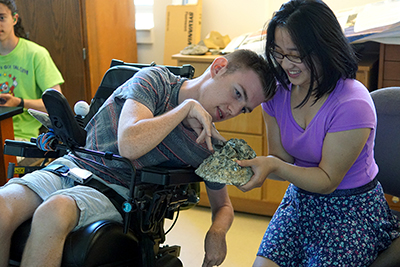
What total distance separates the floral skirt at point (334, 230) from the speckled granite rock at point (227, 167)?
22 centimetres

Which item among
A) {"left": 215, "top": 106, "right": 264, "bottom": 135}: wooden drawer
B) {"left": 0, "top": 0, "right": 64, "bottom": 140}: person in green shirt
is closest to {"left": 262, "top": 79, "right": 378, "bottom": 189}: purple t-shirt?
{"left": 215, "top": 106, "right": 264, "bottom": 135}: wooden drawer

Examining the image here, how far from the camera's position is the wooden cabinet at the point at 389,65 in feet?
7.23

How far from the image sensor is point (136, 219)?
4.33ft

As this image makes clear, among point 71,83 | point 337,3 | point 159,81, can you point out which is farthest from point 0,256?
point 337,3

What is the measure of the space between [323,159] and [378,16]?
1.36 metres

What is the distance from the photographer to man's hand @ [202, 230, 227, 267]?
1.31m

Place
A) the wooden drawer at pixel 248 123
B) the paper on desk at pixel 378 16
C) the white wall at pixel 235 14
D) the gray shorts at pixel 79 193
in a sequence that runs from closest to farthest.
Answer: the gray shorts at pixel 79 193
the paper on desk at pixel 378 16
the wooden drawer at pixel 248 123
the white wall at pixel 235 14

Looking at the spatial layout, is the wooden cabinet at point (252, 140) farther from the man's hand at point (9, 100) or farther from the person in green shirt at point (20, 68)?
the man's hand at point (9, 100)

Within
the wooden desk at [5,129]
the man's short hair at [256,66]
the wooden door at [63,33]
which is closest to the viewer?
the man's short hair at [256,66]

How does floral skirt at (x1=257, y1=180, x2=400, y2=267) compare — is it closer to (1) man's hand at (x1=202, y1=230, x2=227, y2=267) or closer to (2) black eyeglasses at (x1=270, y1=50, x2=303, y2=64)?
(1) man's hand at (x1=202, y1=230, x2=227, y2=267)

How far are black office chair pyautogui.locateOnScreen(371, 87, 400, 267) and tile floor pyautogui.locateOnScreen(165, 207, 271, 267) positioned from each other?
100 cm

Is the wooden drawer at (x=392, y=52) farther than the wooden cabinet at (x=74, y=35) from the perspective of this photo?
No

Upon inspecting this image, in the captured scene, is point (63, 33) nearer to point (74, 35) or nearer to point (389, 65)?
point (74, 35)

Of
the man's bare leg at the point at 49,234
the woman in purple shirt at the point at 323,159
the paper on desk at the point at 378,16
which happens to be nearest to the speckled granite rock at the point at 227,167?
the woman in purple shirt at the point at 323,159
